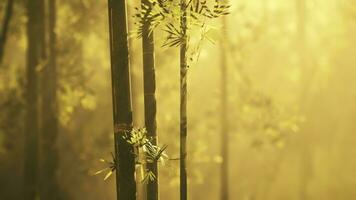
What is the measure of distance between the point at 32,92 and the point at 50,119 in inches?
36.6

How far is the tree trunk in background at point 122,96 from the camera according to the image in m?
4.13

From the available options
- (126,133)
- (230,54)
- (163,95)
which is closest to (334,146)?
(163,95)

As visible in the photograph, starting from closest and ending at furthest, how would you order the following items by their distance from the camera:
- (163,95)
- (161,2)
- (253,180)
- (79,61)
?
1. (161,2)
2. (79,61)
3. (163,95)
4. (253,180)

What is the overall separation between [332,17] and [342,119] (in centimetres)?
914

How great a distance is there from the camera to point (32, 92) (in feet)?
30.8

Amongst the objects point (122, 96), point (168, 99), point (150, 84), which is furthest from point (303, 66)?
point (122, 96)

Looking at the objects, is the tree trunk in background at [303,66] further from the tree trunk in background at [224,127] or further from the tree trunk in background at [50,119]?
the tree trunk in background at [50,119]

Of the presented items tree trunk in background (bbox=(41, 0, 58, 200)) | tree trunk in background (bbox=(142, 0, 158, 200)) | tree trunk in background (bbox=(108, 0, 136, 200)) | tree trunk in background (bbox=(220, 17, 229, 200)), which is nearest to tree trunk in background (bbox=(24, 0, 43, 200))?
tree trunk in background (bbox=(41, 0, 58, 200))

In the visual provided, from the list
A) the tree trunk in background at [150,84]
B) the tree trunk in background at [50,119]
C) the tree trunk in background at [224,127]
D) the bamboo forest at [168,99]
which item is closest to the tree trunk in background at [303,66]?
the bamboo forest at [168,99]

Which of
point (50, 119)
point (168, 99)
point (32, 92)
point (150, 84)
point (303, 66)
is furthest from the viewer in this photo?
point (303, 66)

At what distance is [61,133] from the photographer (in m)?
16.8

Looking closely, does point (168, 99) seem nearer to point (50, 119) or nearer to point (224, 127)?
point (224, 127)

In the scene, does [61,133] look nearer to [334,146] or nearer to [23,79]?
[23,79]

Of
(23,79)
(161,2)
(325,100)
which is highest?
(161,2)
